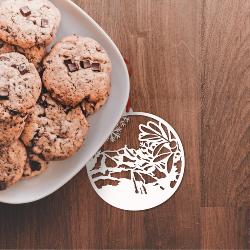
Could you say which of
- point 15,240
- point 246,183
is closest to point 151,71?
point 246,183

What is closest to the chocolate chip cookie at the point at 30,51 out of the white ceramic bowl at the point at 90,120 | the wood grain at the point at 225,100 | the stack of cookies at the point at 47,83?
the stack of cookies at the point at 47,83

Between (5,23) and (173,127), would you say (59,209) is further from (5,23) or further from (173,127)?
(5,23)

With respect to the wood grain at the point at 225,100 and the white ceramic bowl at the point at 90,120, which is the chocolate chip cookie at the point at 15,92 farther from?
the wood grain at the point at 225,100

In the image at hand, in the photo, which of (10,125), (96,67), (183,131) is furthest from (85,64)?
(183,131)

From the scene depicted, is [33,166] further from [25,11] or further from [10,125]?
[25,11]

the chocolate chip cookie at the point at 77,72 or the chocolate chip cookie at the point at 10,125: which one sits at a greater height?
the chocolate chip cookie at the point at 77,72

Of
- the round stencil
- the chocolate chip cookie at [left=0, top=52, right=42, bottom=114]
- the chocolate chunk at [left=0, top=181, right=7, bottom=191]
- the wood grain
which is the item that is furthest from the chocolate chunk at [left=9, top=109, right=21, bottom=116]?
the wood grain

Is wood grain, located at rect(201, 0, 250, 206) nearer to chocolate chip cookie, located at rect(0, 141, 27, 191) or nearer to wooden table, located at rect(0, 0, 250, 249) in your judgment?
wooden table, located at rect(0, 0, 250, 249)

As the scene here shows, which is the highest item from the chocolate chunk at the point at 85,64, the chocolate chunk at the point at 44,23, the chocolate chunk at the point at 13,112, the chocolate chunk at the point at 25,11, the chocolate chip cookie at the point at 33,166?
the chocolate chunk at the point at 25,11
